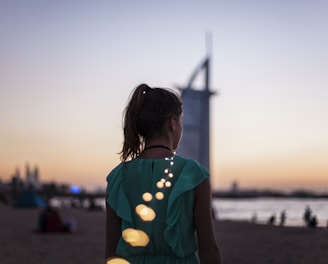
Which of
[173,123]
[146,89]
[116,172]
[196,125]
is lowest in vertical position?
[196,125]

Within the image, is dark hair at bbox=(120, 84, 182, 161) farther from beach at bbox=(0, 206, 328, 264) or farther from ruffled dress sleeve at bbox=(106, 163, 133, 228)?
beach at bbox=(0, 206, 328, 264)

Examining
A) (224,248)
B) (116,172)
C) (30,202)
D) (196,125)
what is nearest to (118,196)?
(116,172)

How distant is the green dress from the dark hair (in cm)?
9

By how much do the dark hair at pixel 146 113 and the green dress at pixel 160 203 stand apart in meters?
0.09

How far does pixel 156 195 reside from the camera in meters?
1.77

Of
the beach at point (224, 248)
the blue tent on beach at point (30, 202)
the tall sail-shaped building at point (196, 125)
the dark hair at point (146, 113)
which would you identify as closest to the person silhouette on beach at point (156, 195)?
the dark hair at point (146, 113)

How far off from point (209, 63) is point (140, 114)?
99.3 ft

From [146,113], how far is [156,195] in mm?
317

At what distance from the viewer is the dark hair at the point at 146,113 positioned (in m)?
1.81

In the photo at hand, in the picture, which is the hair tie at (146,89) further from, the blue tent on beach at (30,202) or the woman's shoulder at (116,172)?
the blue tent on beach at (30,202)

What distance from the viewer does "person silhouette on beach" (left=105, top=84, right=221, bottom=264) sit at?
1.69m

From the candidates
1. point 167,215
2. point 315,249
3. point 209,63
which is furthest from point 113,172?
point 209,63

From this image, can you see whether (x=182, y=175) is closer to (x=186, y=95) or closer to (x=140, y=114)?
(x=140, y=114)

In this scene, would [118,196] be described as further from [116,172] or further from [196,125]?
[196,125]
